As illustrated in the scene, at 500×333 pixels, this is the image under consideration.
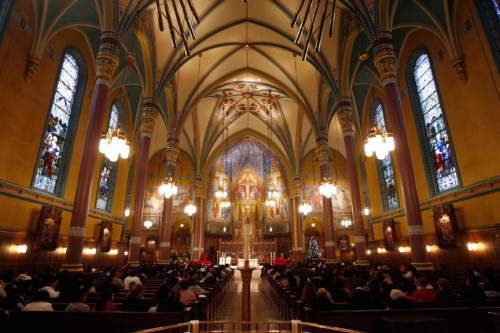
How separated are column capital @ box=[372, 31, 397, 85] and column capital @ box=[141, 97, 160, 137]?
1071 cm

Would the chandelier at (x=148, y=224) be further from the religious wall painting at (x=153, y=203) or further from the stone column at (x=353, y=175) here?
the stone column at (x=353, y=175)

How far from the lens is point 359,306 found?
14.2ft

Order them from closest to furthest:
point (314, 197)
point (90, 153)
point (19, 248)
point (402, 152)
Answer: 1. point (402, 152)
2. point (90, 153)
3. point (19, 248)
4. point (314, 197)

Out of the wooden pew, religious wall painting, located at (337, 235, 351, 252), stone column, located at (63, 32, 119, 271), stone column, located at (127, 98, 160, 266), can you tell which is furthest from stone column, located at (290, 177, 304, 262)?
the wooden pew

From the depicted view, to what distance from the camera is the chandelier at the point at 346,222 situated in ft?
82.2

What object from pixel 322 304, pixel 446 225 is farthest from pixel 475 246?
pixel 322 304

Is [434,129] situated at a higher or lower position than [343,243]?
higher

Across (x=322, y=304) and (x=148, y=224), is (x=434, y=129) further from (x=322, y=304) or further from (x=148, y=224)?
(x=148, y=224)

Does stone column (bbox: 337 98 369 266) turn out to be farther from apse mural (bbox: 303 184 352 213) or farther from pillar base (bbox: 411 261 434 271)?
apse mural (bbox: 303 184 352 213)

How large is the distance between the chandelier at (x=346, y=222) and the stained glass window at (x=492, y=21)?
60.7 ft

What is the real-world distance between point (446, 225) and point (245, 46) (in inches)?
576

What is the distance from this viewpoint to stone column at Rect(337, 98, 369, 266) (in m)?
12.3

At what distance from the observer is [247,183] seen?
29625 mm

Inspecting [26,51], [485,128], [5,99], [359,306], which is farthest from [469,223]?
[26,51]
